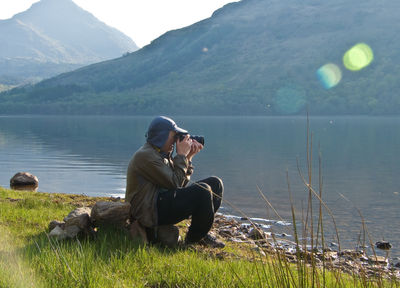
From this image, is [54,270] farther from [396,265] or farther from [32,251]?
[396,265]

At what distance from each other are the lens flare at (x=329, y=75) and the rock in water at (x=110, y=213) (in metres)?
163

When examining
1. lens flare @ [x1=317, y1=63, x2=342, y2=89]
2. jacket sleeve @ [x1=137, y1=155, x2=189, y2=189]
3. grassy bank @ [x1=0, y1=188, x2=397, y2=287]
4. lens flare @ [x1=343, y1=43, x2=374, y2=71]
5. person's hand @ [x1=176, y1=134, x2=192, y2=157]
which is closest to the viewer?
grassy bank @ [x1=0, y1=188, x2=397, y2=287]

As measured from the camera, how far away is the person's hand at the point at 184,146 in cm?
566

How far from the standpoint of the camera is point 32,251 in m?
4.73

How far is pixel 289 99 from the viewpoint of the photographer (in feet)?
530

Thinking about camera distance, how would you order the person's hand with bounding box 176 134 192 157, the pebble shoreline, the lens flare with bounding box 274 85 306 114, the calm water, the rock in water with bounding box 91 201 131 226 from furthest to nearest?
1. the lens flare with bounding box 274 85 306 114
2. the calm water
3. the rock in water with bounding box 91 201 131 226
4. the person's hand with bounding box 176 134 192 157
5. the pebble shoreline

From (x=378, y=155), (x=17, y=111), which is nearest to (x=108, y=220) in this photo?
(x=378, y=155)

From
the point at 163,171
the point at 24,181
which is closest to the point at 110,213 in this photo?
the point at 163,171

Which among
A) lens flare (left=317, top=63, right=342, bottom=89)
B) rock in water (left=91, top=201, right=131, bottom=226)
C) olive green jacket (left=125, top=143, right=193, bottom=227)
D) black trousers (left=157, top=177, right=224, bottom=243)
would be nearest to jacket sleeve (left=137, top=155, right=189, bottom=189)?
olive green jacket (left=125, top=143, right=193, bottom=227)

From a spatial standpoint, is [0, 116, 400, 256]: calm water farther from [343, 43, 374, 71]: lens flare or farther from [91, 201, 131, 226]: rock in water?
[343, 43, 374, 71]: lens flare

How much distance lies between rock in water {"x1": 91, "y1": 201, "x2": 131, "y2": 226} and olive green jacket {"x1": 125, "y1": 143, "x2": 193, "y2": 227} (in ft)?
0.37

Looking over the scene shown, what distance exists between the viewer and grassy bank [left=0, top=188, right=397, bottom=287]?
3.48 meters

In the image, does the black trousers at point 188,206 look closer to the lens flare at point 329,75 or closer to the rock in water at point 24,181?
the rock in water at point 24,181

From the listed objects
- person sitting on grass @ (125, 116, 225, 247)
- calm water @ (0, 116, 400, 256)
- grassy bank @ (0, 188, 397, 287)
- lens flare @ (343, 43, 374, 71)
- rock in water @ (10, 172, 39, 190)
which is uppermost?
lens flare @ (343, 43, 374, 71)
